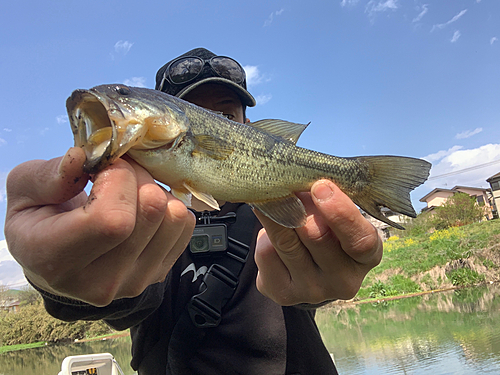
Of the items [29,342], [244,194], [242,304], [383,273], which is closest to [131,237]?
[244,194]

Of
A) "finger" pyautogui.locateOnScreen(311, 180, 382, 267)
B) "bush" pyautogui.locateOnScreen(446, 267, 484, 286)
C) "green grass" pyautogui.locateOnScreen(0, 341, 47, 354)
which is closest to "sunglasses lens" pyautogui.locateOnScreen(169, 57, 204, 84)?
"finger" pyautogui.locateOnScreen(311, 180, 382, 267)

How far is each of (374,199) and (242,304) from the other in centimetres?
182

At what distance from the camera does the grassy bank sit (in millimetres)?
15859

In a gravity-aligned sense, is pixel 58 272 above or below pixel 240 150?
below

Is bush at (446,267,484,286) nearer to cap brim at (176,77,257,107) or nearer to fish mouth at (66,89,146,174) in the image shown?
cap brim at (176,77,257,107)

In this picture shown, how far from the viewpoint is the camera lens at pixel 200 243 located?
3386mm

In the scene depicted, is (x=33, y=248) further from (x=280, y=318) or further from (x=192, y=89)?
(x=192, y=89)

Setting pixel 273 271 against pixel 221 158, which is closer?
pixel 221 158

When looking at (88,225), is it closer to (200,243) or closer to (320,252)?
(320,252)

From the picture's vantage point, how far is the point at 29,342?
2667 centimetres

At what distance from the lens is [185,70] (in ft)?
14.0

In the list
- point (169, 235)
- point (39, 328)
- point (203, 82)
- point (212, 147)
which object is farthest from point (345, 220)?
point (39, 328)

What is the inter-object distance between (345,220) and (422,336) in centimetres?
861

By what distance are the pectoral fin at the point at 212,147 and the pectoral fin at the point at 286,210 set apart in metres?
0.38
